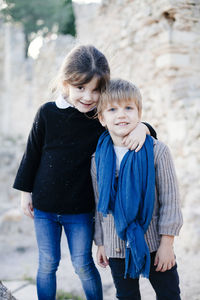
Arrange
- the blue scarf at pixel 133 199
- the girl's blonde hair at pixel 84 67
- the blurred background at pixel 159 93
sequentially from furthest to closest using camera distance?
the blurred background at pixel 159 93 → the girl's blonde hair at pixel 84 67 → the blue scarf at pixel 133 199

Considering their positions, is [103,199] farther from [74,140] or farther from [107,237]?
[74,140]

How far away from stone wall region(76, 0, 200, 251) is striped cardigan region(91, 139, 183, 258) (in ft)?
4.40

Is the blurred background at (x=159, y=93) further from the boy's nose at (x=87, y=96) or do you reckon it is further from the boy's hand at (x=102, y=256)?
the boy's hand at (x=102, y=256)

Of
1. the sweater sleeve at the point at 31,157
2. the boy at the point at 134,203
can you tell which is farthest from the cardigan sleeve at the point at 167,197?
the sweater sleeve at the point at 31,157

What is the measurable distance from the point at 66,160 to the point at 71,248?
504 millimetres

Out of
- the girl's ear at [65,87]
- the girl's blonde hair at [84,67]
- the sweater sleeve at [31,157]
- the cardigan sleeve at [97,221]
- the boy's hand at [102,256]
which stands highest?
the girl's blonde hair at [84,67]

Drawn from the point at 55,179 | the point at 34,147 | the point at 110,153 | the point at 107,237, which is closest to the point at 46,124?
the point at 34,147

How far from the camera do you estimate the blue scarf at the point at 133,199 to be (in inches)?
53.9

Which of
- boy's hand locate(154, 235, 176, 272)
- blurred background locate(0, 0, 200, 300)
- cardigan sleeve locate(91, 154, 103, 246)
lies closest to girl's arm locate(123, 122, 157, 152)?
cardigan sleeve locate(91, 154, 103, 246)

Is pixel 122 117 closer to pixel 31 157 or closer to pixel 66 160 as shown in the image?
pixel 66 160

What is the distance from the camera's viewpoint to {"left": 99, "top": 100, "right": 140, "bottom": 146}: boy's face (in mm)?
1453

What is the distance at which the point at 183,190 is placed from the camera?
2977 millimetres

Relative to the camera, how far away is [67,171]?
1.67 meters

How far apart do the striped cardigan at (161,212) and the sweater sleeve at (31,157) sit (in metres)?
0.55
